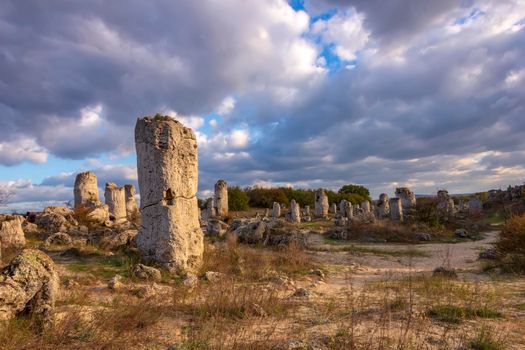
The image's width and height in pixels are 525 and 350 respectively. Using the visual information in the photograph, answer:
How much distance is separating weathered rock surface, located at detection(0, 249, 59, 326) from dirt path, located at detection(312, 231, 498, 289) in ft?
17.7

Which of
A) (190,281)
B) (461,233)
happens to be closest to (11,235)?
(190,281)

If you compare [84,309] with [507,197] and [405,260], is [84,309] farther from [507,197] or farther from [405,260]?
[507,197]

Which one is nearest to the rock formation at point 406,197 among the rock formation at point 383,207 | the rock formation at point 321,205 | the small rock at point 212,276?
the rock formation at point 383,207

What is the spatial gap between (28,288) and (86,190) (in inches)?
689

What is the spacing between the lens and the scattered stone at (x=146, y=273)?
7441mm

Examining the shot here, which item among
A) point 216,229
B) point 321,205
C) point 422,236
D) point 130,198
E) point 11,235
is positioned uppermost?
point 130,198

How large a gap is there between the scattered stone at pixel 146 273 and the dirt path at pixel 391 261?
138 inches

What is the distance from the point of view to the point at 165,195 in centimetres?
862

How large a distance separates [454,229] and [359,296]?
17.6 meters

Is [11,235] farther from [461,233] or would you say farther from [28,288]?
[461,233]

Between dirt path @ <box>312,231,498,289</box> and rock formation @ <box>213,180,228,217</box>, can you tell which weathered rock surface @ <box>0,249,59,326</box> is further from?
rock formation @ <box>213,180,228,217</box>

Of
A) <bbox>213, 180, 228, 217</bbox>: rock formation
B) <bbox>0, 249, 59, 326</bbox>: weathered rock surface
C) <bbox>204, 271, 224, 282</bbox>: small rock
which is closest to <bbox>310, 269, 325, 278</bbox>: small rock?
<bbox>204, 271, 224, 282</bbox>: small rock

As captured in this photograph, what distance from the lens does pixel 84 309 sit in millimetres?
4625

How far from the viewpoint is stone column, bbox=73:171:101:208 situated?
65.6 ft
